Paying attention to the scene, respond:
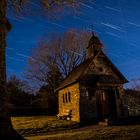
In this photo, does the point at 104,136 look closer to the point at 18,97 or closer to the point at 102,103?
the point at 102,103

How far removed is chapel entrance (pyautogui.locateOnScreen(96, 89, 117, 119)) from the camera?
24.6 m

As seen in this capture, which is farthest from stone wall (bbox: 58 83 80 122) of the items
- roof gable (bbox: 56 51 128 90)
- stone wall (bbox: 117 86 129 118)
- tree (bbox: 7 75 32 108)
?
tree (bbox: 7 75 32 108)

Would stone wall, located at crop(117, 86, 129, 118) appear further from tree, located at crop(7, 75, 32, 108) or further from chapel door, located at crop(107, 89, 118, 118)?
tree, located at crop(7, 75, 32, 108)

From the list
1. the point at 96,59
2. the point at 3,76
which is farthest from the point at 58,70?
the point at 3,76

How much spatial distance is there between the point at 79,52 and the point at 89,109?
56.5 ft

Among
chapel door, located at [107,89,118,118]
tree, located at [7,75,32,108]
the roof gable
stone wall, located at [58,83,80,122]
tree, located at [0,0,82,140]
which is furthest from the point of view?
tree, located at [7,75,32,108]

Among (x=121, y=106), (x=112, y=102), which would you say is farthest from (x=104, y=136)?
(x=121, y=106)

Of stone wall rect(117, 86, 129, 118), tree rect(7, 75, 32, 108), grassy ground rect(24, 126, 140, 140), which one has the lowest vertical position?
grassy ground rect(24, 126, 140, 140)

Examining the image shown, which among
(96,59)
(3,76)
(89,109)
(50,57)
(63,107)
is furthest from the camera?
(50,57)

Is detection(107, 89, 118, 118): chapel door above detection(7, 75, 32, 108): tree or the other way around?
the other way around

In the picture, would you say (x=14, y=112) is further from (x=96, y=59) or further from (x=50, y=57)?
(x=96, y=59)

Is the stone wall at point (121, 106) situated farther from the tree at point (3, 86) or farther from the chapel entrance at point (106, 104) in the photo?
the tree at point (3, 86)

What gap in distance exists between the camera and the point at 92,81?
24656 mm

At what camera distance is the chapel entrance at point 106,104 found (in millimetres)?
24594
